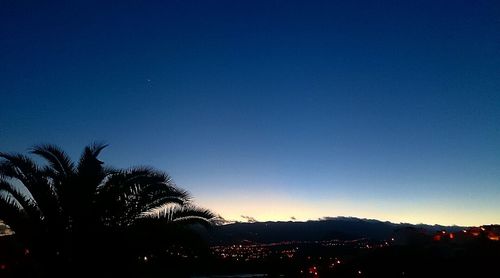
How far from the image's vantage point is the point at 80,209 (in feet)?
32.0

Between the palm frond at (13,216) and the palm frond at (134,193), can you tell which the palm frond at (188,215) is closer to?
the palm frond at (134,193)

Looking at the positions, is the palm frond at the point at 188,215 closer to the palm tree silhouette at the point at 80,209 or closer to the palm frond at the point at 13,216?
the palm tree silhouette at the point at 80,209

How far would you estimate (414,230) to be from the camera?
42250 millimetres

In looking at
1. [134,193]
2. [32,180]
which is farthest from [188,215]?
[32,180]

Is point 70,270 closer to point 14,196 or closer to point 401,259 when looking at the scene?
point 14,196

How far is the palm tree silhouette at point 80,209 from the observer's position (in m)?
9.67

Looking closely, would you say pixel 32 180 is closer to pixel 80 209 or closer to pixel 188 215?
pixel 80 209

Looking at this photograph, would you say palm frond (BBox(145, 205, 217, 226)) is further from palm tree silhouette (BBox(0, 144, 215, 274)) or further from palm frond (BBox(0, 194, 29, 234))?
palm frond (BBox(0, 194, 29, 234))

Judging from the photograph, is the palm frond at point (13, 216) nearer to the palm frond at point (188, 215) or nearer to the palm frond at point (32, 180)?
the palm frond at point (32, 180)

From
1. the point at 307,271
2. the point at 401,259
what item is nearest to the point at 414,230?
the point at 307,271

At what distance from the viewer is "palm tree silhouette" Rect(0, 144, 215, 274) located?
9.67 m

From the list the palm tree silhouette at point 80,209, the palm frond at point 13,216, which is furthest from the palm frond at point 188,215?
the palm frond at point 13,216

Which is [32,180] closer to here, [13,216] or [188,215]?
[13,216]

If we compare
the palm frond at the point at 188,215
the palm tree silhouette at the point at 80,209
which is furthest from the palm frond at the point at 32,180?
the palm frond at the point at 188,215
